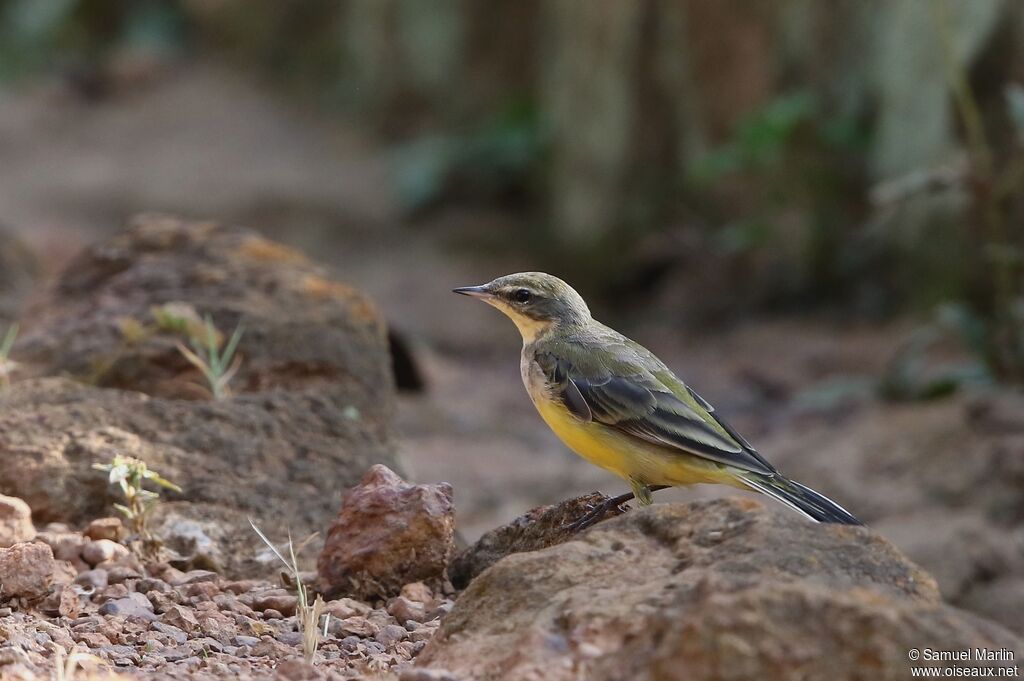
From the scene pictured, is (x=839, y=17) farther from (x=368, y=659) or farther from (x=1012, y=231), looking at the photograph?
(x=368, y=659)

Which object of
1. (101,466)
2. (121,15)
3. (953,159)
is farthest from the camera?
(121,15)

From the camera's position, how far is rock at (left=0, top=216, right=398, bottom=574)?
191 inches

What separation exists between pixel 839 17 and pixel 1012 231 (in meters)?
3.19

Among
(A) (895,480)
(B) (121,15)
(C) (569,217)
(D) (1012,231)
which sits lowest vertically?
(A) (895,480)

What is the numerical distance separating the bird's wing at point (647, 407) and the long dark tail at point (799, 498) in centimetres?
4

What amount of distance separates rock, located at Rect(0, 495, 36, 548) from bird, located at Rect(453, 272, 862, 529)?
1832 millimetres

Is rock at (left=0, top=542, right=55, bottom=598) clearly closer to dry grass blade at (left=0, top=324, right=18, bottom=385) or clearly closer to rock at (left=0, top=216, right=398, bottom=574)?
rock at (left=0, top=216, right=398, bottom=574)

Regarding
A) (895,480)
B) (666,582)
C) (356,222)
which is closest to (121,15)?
(356,222)

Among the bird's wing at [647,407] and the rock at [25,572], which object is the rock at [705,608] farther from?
the rock at [25,572]

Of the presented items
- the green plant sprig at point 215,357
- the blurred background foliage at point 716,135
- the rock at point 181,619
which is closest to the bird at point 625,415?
the green plant sprig at point 215,357

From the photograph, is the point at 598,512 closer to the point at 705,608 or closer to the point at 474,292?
the point at 474,292

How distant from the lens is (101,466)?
4.42m

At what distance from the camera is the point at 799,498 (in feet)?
14.9

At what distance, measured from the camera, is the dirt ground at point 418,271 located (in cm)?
973
